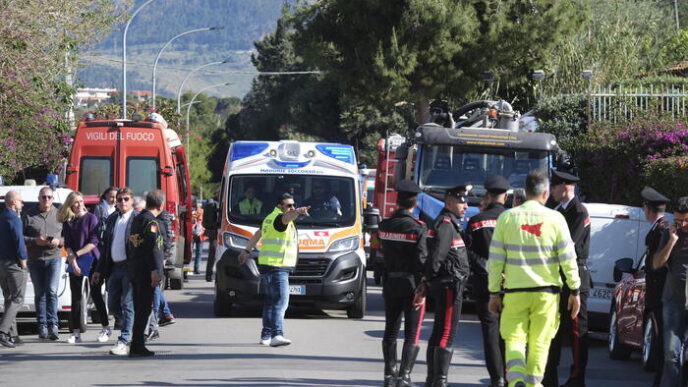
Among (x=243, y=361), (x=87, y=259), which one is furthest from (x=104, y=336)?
(x=243, y=361)

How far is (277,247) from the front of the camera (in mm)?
14797

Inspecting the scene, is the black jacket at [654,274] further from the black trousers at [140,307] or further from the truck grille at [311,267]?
the truck grille at [311,267]

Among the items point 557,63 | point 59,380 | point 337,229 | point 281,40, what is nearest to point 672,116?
point 337,229

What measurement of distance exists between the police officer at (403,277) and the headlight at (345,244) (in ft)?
24.0

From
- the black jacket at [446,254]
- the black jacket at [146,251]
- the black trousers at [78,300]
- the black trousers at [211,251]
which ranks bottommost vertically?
the black trousers at [211,251]

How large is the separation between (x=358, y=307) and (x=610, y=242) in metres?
4.12

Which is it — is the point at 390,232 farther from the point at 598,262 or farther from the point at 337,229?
the point at 337,229

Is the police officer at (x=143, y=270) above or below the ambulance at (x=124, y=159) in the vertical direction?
below

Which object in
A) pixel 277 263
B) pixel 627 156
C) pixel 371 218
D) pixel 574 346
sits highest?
pixel 627 156

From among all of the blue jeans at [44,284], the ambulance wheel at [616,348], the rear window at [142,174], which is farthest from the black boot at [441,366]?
the rear window at [142,174]

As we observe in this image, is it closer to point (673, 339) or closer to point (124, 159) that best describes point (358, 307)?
point (124, 159)

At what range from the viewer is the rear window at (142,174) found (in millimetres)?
23234

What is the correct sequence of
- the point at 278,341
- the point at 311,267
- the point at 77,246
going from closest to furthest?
the point at 278,341 < the point at 77,246 < the point at 311,267

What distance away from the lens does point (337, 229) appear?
18781 millimetres
